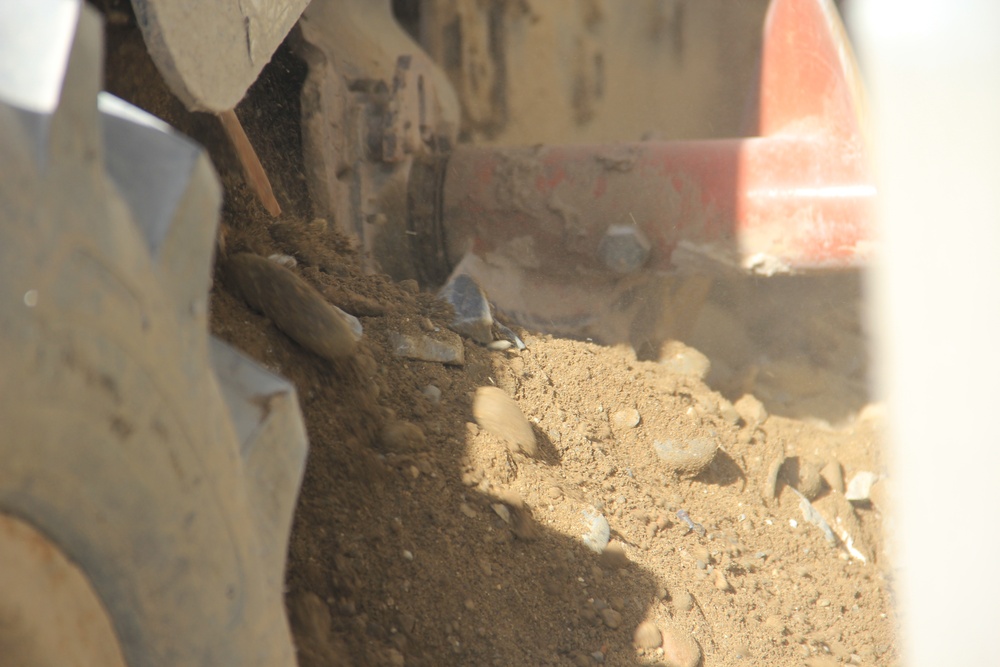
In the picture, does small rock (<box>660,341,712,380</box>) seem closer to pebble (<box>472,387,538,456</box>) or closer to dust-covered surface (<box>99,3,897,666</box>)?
dust-covered surface (<box>99,3,897,666</box>)

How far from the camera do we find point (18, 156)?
530 millimetres

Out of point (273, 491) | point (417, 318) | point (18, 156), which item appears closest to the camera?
point (18, 156)

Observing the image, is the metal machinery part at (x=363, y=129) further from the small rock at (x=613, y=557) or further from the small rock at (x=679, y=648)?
the small rock at (x=679, y=648)

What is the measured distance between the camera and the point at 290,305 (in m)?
1.34

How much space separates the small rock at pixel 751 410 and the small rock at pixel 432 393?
39.6 inches

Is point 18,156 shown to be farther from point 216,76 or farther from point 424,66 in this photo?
point 424,66

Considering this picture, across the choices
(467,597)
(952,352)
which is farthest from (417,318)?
(952,352)

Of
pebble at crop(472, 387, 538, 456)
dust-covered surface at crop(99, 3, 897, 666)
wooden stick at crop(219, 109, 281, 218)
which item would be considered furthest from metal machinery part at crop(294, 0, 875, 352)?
pebble at crop(472, 387, 538, 456)

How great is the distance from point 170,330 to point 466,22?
2.58 meters

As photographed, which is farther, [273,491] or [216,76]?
[216,76]

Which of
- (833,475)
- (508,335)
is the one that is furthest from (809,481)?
(508,335)

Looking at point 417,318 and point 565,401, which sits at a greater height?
point 417,318

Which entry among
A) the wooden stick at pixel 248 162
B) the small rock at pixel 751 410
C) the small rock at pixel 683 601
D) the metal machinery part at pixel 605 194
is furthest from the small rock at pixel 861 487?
the wooden stick at pixel 248 162

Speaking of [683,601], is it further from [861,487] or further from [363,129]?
[363,129]
